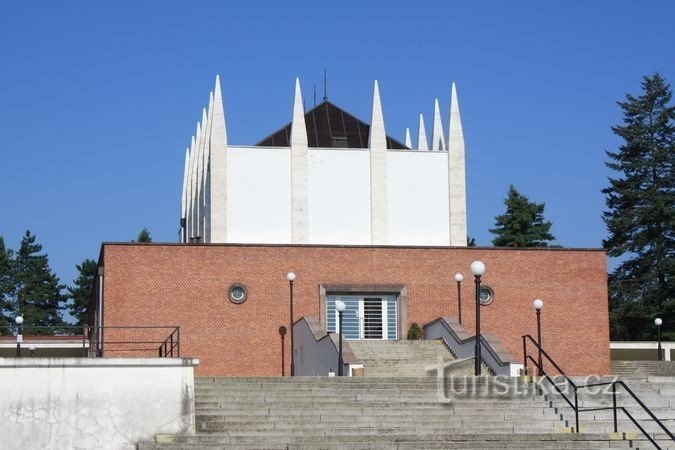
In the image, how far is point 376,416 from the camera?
20.6 m

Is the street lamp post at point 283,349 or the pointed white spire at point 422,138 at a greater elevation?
the pointed white spire at point 422,138

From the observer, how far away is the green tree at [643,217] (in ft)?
200

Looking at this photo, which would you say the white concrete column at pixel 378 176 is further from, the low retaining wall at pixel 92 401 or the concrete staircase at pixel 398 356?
the low retaining wall at pixel 92 401

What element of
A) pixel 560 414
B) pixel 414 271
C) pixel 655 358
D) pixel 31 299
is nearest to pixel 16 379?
pixel 560 414

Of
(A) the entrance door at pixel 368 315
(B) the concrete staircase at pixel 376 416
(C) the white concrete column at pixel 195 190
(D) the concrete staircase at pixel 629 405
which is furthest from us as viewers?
(C) the white concrete column at pixel 195 190

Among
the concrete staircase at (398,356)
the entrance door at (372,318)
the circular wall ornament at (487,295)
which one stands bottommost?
the concrete staircase at (398,356)

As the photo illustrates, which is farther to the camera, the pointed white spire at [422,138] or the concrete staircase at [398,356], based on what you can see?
the pointed white spire at [422,138]

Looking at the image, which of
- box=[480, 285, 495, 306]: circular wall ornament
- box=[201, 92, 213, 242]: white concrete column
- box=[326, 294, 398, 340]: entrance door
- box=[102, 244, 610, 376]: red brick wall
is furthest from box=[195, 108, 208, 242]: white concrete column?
box=[480, 285, 495, 306]: circular wall ornament

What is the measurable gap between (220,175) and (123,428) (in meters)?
20.5

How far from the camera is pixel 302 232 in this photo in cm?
3956

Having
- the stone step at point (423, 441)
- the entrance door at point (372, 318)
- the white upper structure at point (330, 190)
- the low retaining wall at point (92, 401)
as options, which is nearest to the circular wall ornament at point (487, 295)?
the entrance door at point (372, 318)

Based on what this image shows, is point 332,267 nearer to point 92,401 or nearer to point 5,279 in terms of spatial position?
point 92,401

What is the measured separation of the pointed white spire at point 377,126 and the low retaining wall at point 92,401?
71.8ft

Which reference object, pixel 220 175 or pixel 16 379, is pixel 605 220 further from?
pixel 16 379
